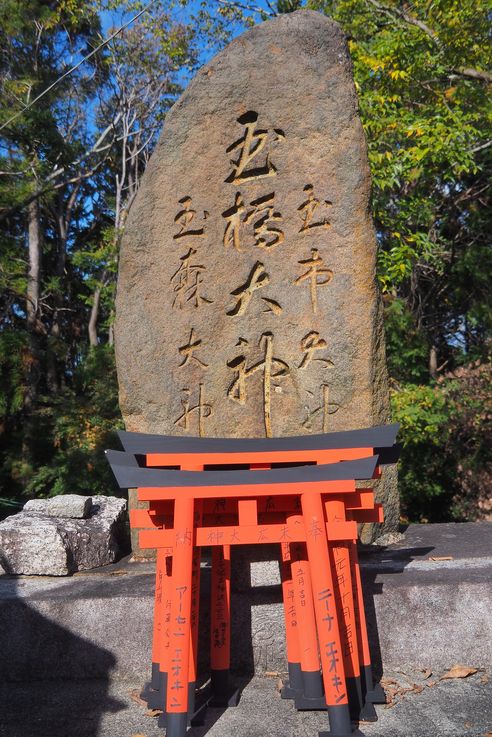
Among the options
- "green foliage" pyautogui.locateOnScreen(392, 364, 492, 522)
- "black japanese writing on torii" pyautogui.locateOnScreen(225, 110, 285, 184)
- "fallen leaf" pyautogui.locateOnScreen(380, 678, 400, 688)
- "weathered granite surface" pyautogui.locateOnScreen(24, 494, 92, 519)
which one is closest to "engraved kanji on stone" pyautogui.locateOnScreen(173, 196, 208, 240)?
"black japanese writing on torii" pyautogui.locateOnScreen(225, 110, 285, 184)

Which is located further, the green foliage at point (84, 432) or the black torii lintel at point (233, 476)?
the green foliage at point (84, 432)

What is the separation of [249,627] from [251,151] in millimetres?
2384

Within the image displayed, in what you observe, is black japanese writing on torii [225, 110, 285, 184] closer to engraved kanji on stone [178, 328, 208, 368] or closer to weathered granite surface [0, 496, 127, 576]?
engraved kanji on stone [178, 328, 208, 368]

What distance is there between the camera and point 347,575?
2389mm

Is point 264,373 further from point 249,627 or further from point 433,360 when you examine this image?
point 433,360

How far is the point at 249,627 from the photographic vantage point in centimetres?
288

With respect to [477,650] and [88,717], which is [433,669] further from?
[88,717]

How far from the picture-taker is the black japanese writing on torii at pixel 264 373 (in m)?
3.44

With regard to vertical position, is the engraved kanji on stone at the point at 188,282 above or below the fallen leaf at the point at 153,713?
above

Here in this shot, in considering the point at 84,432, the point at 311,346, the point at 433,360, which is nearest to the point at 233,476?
the point at 311,346

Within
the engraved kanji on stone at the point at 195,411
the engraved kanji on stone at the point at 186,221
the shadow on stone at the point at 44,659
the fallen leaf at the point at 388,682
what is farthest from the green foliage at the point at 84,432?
the fallen leaf at the point at 388,682

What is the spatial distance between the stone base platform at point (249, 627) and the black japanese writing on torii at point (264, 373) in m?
0.86

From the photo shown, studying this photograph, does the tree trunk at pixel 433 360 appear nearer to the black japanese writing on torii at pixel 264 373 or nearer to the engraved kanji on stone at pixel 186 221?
the black japanese writing on torii at pixel 264 373

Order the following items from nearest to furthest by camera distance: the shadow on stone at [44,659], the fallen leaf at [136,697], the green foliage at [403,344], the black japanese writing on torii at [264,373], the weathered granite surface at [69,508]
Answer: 1. the fallen leaf at [136,697]
2. the shadow on stone at [44,659]
3. the black japanese writing on torii at [264,373]
4. the weathered granite surface at [69,508]
5. the green foliage at [403,344]
